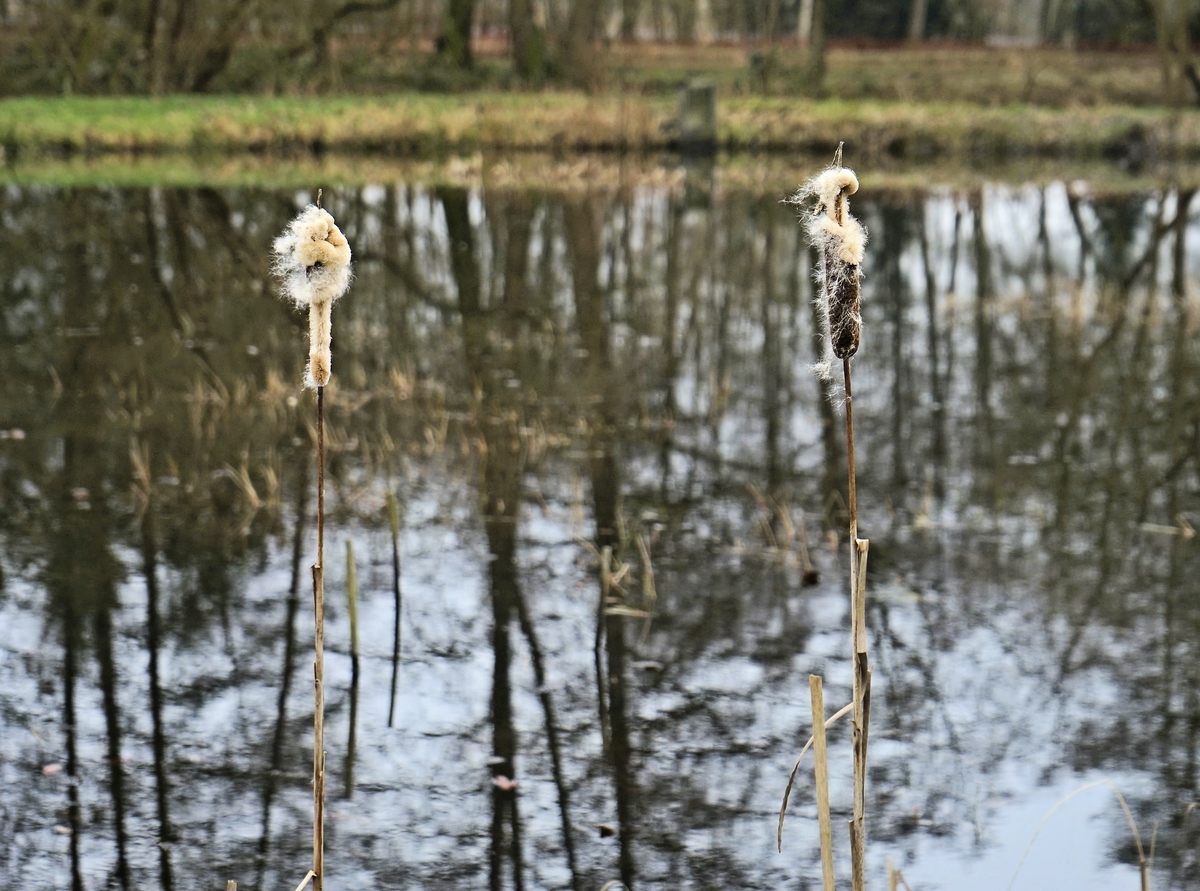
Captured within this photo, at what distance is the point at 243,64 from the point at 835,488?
26.7 m

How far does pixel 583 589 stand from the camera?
5316 millimetres

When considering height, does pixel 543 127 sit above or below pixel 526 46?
below

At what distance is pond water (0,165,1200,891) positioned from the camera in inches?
144

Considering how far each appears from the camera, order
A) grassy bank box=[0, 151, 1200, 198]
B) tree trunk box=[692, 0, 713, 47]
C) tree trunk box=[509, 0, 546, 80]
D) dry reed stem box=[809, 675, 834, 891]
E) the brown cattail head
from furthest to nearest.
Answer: tree trunk box=[692, 0, 713, 47], tree trunk box=[509, 0, 546, 80], grassy bank box=[0, 151, 1200, 198], dry reed stem box=[809, 675, 834, 891], the brown cattail head

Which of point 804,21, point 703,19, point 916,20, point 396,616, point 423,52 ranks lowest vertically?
point 396,616

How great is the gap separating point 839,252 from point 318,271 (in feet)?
2.08

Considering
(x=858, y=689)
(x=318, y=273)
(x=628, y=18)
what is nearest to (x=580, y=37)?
(x=628, y=18)

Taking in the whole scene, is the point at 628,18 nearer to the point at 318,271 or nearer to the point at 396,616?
the point at 396,616

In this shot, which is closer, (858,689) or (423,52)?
(858,689)

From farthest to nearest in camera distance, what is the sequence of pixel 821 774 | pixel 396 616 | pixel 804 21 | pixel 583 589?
pixel 804 21, pixel 583 589, pixel 396 616, pixel 821 774

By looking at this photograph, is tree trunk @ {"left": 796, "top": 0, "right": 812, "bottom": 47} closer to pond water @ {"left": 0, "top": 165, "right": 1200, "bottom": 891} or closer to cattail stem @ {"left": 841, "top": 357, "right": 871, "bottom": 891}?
pond water @ {"left": 0, "top": 165, "right": 1200, "bottom": 891}

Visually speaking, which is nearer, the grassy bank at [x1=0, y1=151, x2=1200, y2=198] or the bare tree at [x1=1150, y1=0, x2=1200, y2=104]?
the grassy bank at [x1=0, y1=151, x2=1200, y2=198]

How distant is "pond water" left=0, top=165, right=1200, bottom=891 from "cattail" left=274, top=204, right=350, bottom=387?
1.91 metres

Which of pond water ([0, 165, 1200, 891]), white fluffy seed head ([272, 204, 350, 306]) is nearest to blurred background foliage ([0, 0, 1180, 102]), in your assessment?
pond water ([0, 165, 1200, 891])
